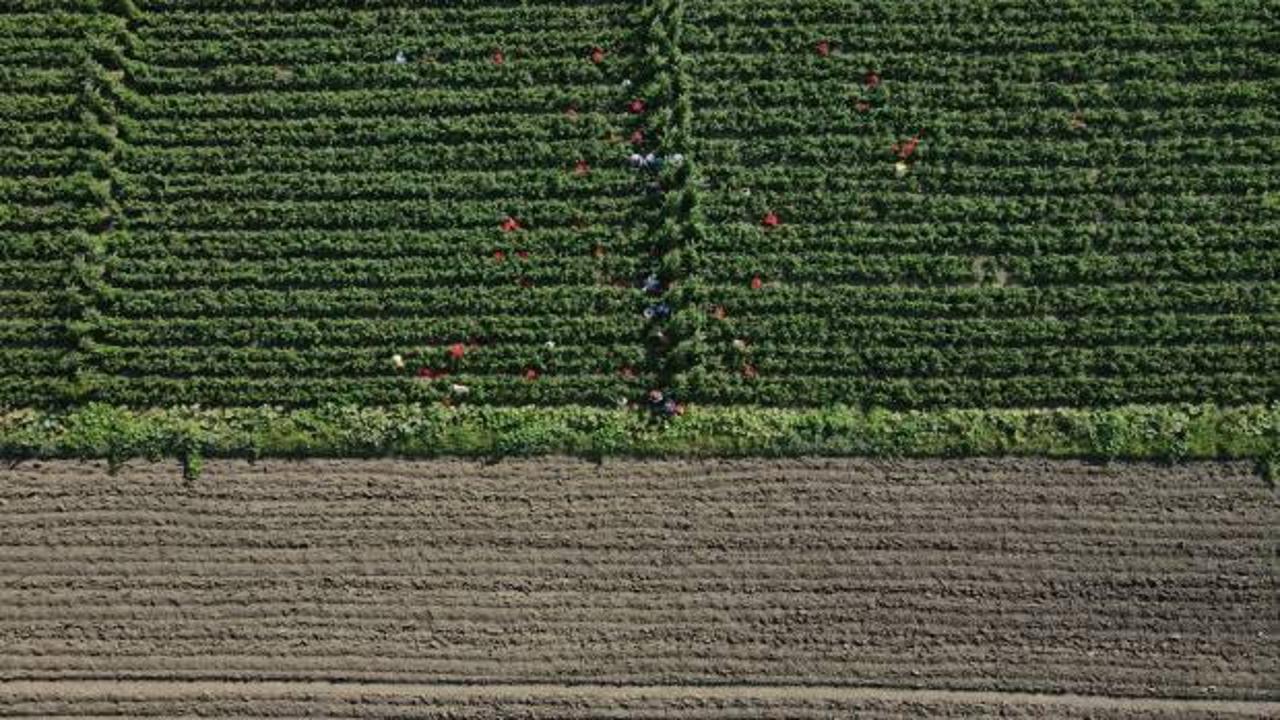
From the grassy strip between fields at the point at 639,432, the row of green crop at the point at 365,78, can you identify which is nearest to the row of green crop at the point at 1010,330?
the grassy strip between fields at the point at 639,432

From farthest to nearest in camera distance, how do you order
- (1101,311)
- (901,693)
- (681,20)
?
1. (681,20)
2. (1101,311)
3. (901,693)

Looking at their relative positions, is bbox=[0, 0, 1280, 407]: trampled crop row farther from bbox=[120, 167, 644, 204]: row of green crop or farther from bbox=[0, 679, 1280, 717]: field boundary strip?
bbox=[0, 679, 1280, 717]: field boundary strip

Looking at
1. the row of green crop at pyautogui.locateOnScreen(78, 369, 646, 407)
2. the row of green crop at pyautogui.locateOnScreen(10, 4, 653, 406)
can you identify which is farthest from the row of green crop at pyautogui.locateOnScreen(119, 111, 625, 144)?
the row of green crop at pyautogui.locateOnScreen(78, 369, 646, 407)

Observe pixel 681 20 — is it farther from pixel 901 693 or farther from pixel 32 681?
pixel 32 681

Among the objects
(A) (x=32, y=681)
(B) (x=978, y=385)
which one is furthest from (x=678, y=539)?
(A) (x=32, y=681)

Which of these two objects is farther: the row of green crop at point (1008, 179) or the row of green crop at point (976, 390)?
the row of green crop at point (1008, 179)

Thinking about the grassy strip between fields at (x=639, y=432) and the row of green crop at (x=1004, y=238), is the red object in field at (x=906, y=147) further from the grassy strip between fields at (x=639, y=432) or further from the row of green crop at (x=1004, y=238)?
the grassy strip between fields at (x=639, y=432)

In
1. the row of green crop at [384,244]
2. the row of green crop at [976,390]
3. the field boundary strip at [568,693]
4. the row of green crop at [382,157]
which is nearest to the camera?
the field boundary strip at [568,693]
